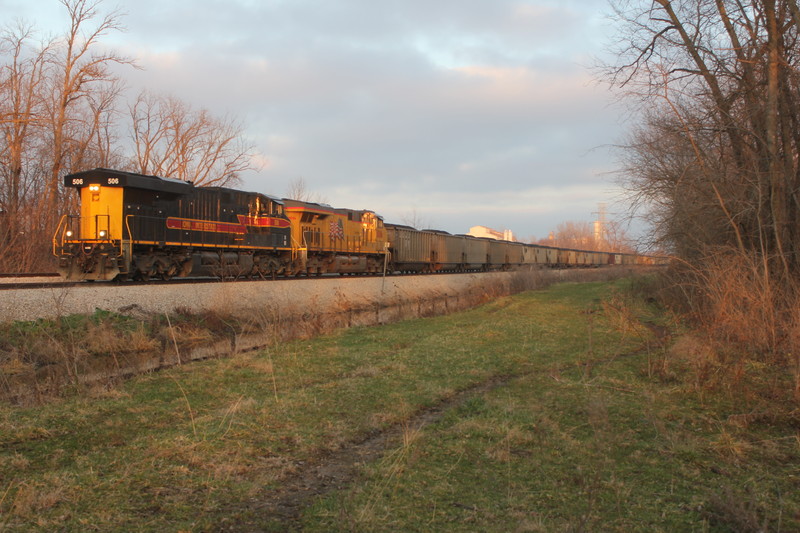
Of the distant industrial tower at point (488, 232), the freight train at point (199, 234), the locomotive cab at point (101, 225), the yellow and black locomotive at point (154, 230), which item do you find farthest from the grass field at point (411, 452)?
the distant industrial tower at point (488, 232)

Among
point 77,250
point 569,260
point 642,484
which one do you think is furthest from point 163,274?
point 569,260

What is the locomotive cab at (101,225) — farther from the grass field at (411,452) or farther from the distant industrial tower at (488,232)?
the distant industrial tower at (488,232)

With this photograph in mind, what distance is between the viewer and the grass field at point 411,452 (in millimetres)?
3695

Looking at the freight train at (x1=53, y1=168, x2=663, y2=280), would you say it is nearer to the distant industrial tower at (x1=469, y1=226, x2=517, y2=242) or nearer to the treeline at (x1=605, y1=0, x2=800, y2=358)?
the treeline at (x1=605, y1=0, x2=800, y2=358)

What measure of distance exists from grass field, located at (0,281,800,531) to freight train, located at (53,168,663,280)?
27.6ft

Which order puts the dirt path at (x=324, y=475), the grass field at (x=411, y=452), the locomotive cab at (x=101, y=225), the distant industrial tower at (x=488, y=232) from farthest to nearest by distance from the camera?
the distant industrial tower at (x=488, y=232) → the locomotive cab at (x=101, y=225) → the dirt path at (x=324, y=475) → the grass field at (x=411, y=452)

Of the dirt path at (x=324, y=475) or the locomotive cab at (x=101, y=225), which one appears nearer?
the dirt path at (x=324, y=475)

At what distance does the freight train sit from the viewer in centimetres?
1527

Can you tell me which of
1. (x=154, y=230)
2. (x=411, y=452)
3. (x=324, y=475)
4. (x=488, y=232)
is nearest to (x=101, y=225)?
(x=154, y=230)

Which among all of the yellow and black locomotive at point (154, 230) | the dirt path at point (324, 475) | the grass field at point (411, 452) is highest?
the yellow and black locomotive at point (154, 230)

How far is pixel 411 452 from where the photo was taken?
4926 millimetres

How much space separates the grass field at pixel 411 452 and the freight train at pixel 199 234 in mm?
8423

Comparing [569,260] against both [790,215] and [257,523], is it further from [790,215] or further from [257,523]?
[257,523]

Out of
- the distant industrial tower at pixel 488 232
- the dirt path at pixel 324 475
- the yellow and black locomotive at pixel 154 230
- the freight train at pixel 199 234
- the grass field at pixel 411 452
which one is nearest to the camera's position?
the grass field at pixel 411 452
